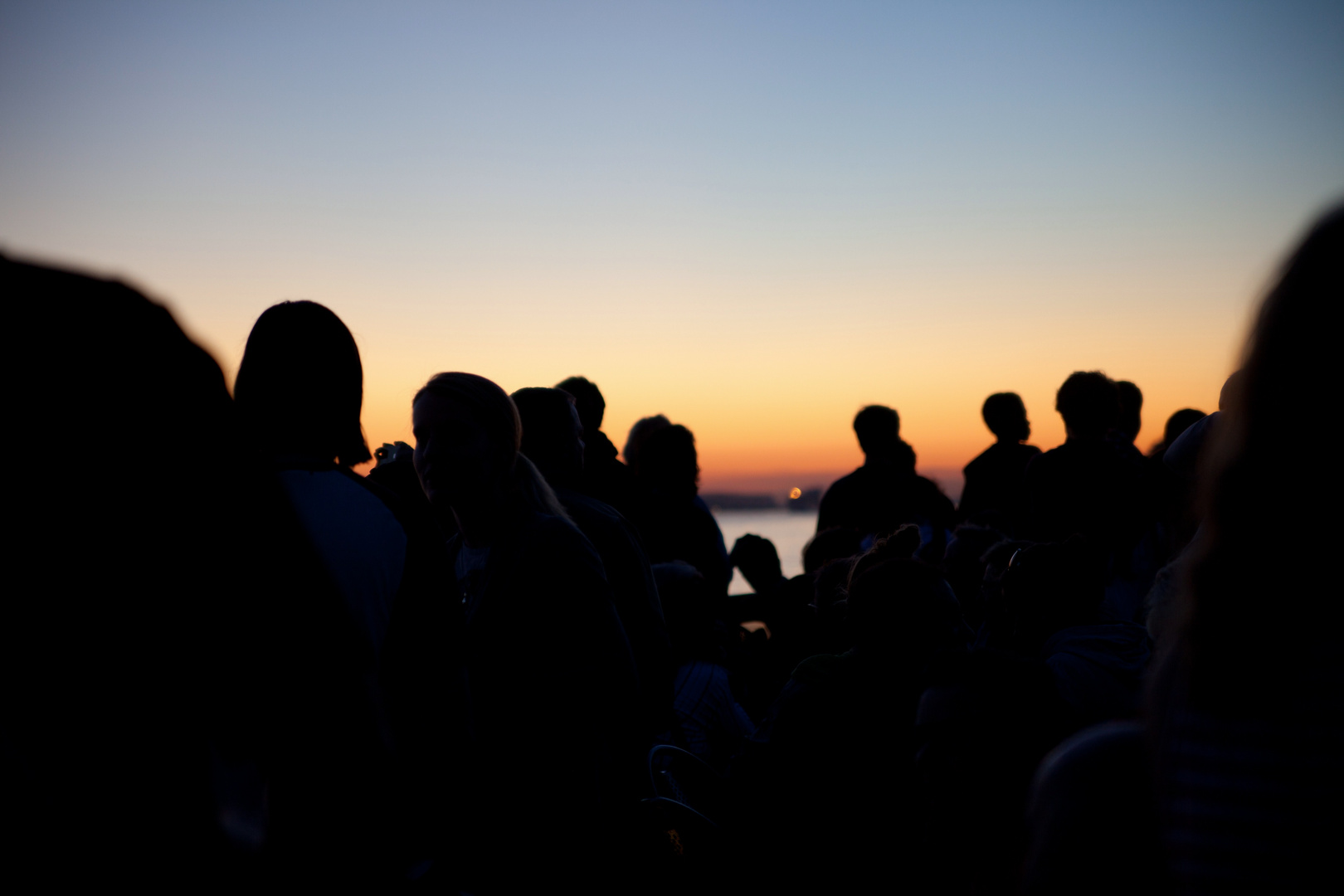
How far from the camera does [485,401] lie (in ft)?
7.29

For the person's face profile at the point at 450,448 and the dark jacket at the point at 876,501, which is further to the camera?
the dark jacket at the point at 876,501

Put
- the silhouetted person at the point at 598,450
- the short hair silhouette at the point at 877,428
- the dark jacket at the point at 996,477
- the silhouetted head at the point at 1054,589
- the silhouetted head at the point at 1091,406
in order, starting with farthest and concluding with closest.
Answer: the dark jacket at the point at 996,477
the short hair silhouette at the point at 877,428
the silhouetted person at the point at 598,450
the silhouetted head at the point at 1091,406
the silhouetted head at the point at 1054,589

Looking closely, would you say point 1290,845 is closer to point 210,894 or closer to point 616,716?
point 210,894

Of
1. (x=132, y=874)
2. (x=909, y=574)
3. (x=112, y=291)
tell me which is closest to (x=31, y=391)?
(x=112, y=291)

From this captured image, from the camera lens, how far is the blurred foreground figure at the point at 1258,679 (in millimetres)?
750

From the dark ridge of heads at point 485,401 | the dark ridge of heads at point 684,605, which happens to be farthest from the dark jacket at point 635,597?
the dark ridge of heads at point 684,605

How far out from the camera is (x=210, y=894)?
90 cm

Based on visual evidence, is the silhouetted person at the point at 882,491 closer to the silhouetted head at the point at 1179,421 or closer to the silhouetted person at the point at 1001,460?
the silhouetted person at the point at 1001,460

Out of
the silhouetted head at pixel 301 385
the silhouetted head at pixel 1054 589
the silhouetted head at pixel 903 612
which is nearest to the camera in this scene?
the silhouetted head at pixel 301 385

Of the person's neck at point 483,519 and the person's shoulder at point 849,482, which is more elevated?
the person's neck at point 483,519

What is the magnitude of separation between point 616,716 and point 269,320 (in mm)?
1224

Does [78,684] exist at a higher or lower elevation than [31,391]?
lower

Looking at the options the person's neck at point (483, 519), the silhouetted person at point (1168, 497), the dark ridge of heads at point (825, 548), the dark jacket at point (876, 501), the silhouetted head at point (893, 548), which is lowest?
the dark ridge of heads at point (825, 548)

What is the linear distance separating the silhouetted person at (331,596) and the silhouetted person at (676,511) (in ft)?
9.69
